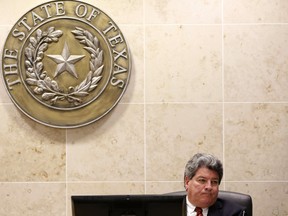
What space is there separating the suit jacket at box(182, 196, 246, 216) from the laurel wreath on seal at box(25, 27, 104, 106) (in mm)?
1259

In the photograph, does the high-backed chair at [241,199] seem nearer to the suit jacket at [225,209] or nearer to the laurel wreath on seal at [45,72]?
the suit jacket at [225,209]

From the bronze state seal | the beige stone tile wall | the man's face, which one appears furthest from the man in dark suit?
the bronze state seal

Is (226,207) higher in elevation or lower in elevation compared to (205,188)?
lower

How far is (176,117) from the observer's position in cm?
382

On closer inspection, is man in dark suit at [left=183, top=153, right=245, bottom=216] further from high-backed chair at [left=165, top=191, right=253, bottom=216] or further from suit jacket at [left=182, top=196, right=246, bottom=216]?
high-backed chair at [left=165, top=191, right=253, bottom=216]

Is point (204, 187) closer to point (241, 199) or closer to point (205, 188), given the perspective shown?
point (205, 188)

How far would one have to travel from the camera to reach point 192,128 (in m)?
3.81

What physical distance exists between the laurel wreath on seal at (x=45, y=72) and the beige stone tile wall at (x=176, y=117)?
0.70ft

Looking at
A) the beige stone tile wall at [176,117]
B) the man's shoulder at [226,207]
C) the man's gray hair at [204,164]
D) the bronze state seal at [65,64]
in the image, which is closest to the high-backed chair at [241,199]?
the man's shoulder at [226,207]

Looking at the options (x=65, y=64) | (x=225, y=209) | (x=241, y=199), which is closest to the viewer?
(x=225, y=209)

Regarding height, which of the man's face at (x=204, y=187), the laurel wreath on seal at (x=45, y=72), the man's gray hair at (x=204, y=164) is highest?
the laurel wreath on seal at (x=45, y=72)

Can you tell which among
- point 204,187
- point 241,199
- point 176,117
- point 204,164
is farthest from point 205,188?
point 176,117

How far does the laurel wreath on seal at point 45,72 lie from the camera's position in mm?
3773

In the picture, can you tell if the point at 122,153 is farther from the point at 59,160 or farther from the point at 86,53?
the point at 86,53
